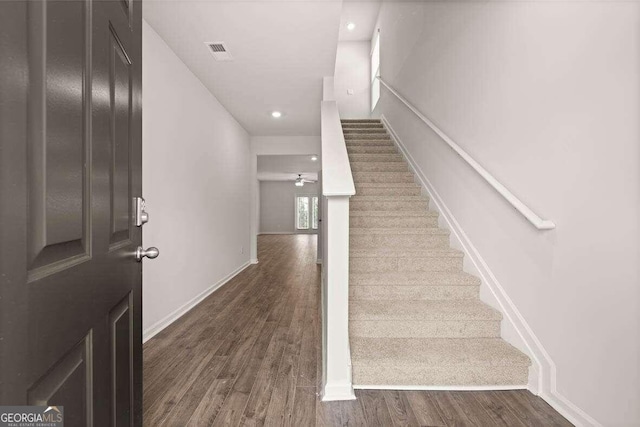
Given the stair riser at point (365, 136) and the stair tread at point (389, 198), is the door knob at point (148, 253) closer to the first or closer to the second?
the stair tread at point (389, 198)

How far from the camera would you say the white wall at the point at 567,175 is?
1364 mm

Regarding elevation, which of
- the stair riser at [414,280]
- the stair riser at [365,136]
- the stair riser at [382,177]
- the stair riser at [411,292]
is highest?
the stair riser at [365,136]

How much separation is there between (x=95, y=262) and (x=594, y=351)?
2.08 metres

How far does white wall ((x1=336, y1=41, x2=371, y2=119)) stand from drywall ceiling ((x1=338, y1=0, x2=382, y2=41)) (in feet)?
0.72

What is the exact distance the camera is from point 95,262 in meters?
0.77

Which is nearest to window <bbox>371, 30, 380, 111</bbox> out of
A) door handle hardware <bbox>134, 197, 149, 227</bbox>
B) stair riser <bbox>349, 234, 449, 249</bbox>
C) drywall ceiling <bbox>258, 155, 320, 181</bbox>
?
drywall ceiling <bbox>258, 155, 320, 181</bbox>

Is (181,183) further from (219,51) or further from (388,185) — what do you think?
(388,185)

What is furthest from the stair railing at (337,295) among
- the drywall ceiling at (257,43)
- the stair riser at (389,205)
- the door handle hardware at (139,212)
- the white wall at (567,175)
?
the drywall ceiling at (257,43)

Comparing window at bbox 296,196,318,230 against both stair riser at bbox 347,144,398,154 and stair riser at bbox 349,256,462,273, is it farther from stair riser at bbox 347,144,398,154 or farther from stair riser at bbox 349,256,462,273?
stair riser at bbox 349,256,462,273

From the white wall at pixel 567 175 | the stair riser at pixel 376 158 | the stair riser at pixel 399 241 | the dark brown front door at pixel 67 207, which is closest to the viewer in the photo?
the dark brown front door at pixel 67 207

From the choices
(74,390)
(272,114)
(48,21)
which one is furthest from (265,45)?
(74,390)

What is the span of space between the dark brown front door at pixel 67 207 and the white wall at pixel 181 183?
184 centimetres

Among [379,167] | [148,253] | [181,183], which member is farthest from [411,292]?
[181,183]

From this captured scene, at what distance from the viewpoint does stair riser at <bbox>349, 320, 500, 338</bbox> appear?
6.93 feet
